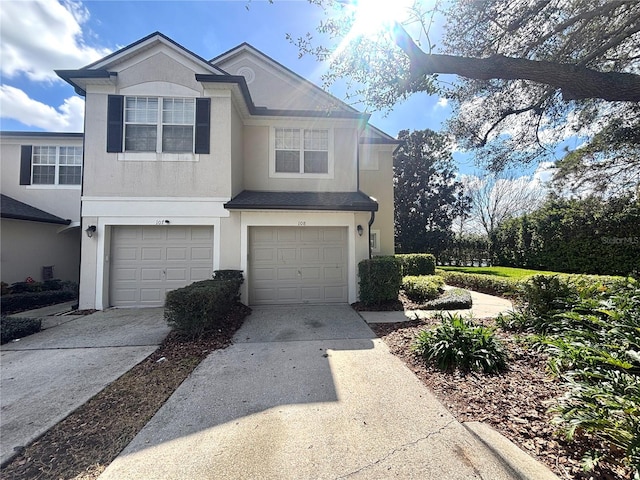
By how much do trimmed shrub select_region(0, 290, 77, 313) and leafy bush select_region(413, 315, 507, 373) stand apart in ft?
37.8

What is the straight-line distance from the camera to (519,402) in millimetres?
3203

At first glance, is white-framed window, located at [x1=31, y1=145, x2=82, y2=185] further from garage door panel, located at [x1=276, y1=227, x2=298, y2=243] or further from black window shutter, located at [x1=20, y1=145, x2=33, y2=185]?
garage door panel, located at [x1=276, y1=227, x2=298, y2=243]

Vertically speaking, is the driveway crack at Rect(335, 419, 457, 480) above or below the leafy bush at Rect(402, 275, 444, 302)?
below

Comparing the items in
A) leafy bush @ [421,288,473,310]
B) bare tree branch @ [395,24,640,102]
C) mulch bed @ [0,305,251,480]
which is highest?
bare tree branch @ [395,24,640,102]

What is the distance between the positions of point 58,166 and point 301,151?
10349 mm

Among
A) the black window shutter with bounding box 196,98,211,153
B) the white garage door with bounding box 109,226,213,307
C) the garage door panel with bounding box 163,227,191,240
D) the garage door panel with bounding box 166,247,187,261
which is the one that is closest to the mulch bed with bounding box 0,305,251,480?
the white garage door with bounding box 109,226,213,307

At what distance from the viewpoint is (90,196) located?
8156mm

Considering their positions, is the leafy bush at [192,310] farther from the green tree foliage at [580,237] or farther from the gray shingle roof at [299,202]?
the green tree foliage at [580,237]

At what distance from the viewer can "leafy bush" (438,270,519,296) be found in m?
10.3

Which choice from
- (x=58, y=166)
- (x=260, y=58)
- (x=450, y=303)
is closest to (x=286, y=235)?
(x=450, y=303)

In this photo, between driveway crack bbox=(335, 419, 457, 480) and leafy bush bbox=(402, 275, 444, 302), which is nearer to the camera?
driveway crack bbox=(335, 419, 457, 480)

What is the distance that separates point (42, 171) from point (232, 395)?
1389cm

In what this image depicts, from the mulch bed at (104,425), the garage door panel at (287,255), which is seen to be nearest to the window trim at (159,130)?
the garage door panel at (287,255)

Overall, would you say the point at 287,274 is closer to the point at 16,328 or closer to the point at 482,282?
the point at 16,328
